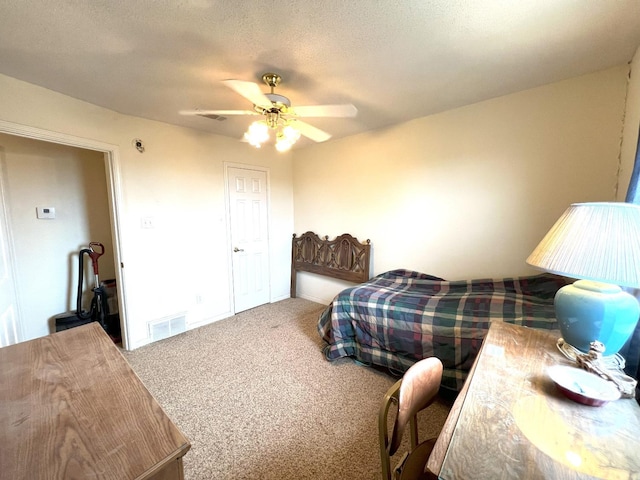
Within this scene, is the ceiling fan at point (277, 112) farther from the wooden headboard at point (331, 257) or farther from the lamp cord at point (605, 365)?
the wooden headboard at point (331, 257)

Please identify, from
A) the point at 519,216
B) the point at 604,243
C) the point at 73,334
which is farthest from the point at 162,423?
the point at 519,216

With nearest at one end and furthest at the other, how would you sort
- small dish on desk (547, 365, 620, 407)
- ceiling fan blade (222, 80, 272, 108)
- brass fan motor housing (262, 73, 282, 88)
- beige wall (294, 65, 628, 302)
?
small dish on desk (547, 365, 620, 407)
ceiling fan blade (222, 80, 272, 108)
brass fan motor housing (262, 73, 282, 88)
beige wall (294, 65, 628, 302)

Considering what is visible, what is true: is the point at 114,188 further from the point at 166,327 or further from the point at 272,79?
the point at 272,79

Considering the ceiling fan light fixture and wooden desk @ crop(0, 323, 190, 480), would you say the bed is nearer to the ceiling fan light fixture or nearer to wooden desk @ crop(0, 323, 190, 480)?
the ceiling fan light fixture

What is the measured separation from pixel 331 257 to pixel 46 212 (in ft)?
11.0

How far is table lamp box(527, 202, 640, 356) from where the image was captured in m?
0.88

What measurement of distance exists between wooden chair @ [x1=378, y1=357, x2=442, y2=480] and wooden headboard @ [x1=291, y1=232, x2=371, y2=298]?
2243 millimetres

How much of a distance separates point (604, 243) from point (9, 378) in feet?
7.18

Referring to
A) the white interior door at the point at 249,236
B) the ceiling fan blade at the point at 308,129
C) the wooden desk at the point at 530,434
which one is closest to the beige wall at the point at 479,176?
the white interior door at the point at 249,236

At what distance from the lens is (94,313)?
2.95 metres

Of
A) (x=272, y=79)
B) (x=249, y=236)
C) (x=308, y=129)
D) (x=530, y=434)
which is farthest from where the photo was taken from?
(x=249, y=236)

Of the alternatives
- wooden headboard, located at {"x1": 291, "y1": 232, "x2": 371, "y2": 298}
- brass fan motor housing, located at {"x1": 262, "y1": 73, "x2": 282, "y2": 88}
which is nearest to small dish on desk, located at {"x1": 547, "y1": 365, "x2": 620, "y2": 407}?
brass fan motor housing, located at {"x1": 262, "y1": 73, "x2": 282, "y2": 88}

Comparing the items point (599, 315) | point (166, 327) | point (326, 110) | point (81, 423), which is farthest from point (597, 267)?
point (166, 327)

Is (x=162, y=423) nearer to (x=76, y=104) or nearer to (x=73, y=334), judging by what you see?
(x=73, y=334)
